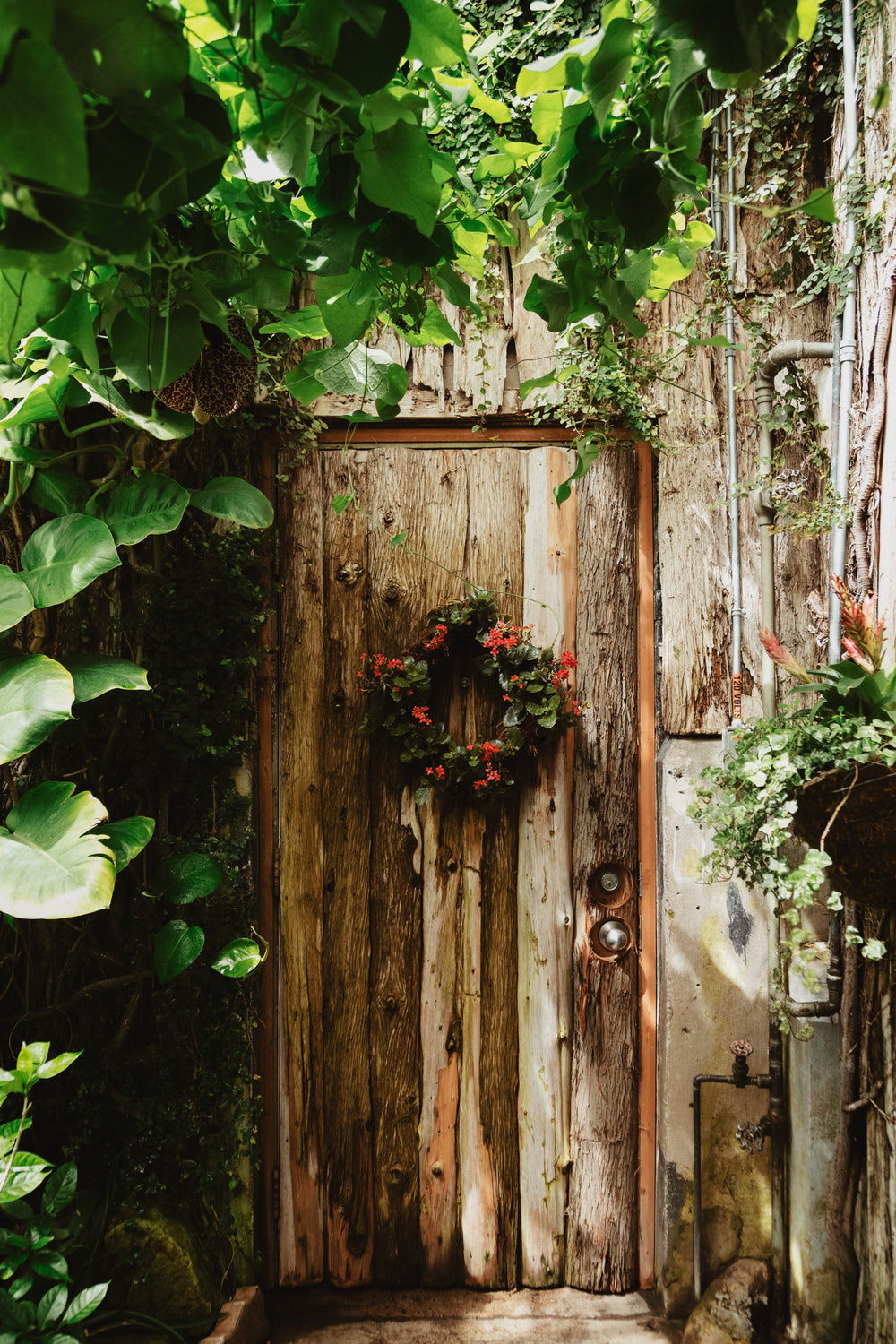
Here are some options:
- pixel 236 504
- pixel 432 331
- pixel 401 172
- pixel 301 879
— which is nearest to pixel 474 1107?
pixel 301 879

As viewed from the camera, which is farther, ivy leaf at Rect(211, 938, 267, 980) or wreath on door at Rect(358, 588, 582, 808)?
wreath on door at Rect(358, 588, 582, 808)

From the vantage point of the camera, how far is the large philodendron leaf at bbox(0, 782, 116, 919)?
3.15 ft

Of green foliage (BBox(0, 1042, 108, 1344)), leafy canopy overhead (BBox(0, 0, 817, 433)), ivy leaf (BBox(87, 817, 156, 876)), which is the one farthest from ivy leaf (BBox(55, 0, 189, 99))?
green foliage (BBox(0, 1042, 108, 1344))

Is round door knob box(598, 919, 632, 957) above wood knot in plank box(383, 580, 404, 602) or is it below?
below

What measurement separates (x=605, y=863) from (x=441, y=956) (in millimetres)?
492

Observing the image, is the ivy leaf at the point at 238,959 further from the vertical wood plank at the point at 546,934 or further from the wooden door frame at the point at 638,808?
the vertical wood plank at the point at 546,934

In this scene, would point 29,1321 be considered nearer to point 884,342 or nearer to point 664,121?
point 664,121

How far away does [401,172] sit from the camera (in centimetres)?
51

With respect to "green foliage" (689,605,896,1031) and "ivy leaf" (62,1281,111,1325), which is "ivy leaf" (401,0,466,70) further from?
"ivy leaf" (62,1281,111,1325)

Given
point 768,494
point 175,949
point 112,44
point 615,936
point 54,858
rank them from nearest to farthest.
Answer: point 112,44
point 54,858
point 175,949
point 768,494
point 615,936

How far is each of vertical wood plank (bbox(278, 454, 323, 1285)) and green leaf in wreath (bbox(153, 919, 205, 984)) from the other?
0.41 m

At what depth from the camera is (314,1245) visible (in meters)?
1.78

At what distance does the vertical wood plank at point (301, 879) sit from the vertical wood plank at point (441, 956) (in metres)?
0.27

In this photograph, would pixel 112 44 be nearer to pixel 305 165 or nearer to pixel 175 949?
pixel 305 165
